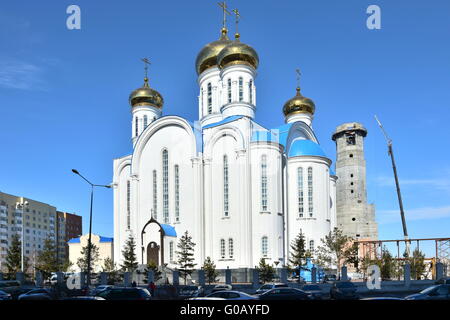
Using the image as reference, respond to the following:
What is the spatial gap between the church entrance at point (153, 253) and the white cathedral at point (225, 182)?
8cm

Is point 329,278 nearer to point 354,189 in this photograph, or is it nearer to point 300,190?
point 300,190

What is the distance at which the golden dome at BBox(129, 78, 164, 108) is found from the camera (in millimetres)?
49469

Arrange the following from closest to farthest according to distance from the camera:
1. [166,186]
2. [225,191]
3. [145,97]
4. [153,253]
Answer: [225,191] < [153,253] < [166,186] < [145,97]

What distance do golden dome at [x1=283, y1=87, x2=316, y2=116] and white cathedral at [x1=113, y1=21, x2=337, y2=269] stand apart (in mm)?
5565

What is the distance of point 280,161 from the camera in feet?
122

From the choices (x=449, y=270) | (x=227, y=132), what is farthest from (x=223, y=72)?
(x=449, y=270)

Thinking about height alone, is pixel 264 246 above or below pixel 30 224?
below

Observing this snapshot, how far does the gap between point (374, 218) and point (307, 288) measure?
4661 centimetres

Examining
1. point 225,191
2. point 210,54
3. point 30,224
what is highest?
point 210,54

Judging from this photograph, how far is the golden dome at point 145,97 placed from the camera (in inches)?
1948

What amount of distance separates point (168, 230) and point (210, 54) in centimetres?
1644

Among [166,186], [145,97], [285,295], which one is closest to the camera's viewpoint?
[285,295]

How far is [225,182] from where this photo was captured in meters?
37.6

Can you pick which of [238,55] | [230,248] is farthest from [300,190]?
[238,55]
